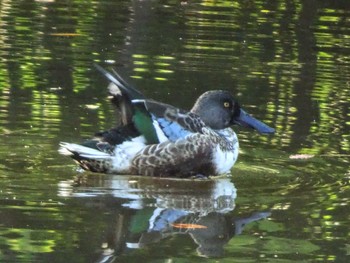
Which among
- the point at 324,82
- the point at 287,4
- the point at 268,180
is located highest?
the point at 268,180

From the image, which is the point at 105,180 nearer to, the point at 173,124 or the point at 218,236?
the point at 173,124

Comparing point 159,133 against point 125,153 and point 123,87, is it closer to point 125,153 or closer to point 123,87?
point 125,153

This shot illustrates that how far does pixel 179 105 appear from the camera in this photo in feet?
42.7

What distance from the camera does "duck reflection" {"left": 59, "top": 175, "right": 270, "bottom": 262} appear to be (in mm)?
8078

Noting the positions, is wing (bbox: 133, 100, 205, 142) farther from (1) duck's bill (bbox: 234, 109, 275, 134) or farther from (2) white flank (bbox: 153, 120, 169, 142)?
(1) duck's bill (bbox: 234, 109, 275, 134)

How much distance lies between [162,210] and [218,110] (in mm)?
2237

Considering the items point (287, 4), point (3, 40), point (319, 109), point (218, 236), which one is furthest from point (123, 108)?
point (287, 4)

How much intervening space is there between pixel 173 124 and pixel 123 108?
418 mm

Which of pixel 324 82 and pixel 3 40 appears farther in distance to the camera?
pixel 3 40

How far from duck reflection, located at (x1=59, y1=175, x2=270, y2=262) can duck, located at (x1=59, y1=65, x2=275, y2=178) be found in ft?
0.33

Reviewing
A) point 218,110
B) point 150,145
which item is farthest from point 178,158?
point 218,110

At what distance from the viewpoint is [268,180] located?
1010 centimetres

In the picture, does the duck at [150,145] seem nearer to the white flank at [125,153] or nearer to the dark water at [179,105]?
the white flank at [125,153]

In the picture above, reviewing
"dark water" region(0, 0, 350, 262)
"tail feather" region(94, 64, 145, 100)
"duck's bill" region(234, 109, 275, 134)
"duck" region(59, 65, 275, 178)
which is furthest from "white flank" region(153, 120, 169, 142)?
"duck's bill" region(234, 109, 275, 134)
